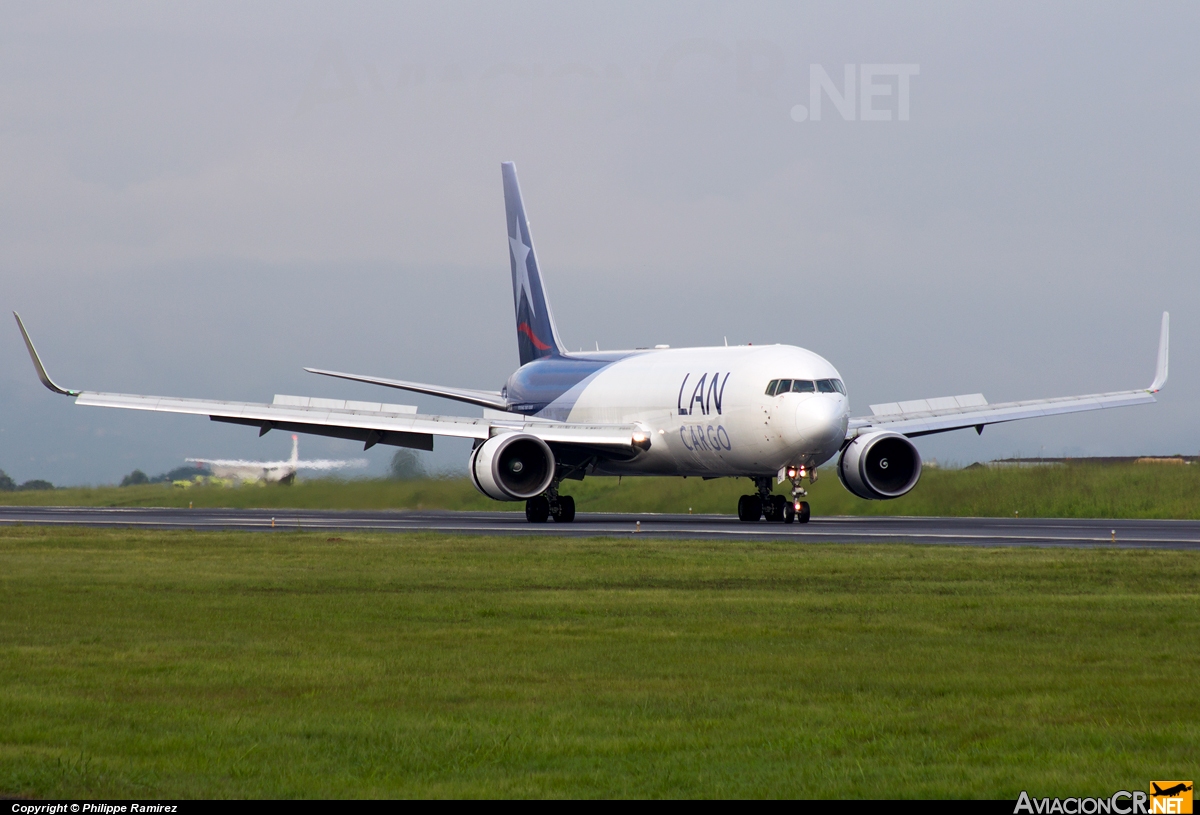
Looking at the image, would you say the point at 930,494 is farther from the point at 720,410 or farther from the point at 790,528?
the point at 790,528

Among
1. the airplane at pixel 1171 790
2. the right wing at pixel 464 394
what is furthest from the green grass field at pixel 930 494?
the airplane at pixel 1171 790

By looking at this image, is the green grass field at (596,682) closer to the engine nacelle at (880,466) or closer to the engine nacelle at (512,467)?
the engine nacelle at (512,467)

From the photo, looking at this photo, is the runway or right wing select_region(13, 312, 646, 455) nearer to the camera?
the runway

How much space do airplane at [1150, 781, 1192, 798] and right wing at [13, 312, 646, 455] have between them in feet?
95.0

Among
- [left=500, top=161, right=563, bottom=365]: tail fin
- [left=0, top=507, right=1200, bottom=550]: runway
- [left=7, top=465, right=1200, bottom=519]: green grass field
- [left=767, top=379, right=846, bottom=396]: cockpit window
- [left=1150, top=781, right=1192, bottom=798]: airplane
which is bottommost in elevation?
[left=1150, top=781, right=1192, bottom=798]: airplane

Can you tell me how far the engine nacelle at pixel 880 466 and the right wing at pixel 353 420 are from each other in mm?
5213

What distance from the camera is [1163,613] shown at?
13859mm

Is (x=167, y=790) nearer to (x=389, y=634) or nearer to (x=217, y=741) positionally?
(x=217, y=741)

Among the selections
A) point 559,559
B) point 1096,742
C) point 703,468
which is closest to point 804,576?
point 559,559

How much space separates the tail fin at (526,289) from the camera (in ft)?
153

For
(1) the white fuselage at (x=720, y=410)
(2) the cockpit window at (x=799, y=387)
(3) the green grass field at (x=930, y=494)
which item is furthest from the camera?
(3) the green grass field at (x=930, y=494)

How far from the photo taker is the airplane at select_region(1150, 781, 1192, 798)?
642 cm

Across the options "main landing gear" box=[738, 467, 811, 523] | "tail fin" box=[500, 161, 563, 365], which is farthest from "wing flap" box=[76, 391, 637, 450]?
"tail fin" box=[500, 161, 563, 365]

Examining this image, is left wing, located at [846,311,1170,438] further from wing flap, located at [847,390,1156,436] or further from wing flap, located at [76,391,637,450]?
wing flap, located at [76,391,637,450]
